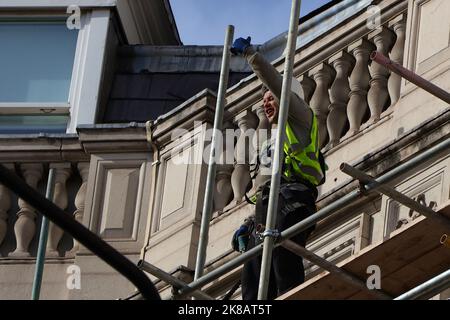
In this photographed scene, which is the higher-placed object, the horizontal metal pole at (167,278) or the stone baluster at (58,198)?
the stone baluster at (58,198)

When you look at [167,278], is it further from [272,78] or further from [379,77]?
[379,77]

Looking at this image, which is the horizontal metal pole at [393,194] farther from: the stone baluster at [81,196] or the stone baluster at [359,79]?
the stone baluster at [81,196]

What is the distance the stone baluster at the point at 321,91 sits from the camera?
14.6 m

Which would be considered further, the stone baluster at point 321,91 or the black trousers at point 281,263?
the stone baluster at point 321,91

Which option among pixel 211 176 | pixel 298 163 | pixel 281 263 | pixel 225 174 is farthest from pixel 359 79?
pixel 281 263

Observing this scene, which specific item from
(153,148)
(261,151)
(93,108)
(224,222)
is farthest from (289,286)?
(93,108)

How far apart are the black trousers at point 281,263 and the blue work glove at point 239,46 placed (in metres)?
0.88

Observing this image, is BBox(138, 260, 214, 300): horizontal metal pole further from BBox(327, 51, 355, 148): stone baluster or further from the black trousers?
BBox(327, 51, 355, 148): stone baluster

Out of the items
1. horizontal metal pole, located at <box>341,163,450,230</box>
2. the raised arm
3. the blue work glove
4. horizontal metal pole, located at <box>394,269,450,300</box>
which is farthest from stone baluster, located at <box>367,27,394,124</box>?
horizontal metal pole, located at <box>394,269,450,300</box>

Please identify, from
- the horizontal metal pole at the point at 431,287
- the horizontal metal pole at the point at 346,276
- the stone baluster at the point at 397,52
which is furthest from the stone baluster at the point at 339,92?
the horizontal metal pole at the point at 431,287

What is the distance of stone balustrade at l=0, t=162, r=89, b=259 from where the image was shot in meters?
15.8

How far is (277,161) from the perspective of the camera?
12273 mm

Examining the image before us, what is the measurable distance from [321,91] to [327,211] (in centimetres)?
320

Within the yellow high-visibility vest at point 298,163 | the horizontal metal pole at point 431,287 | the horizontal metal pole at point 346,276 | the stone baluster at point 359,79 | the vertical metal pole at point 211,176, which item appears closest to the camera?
the horizontal metal pole at point 431,287
